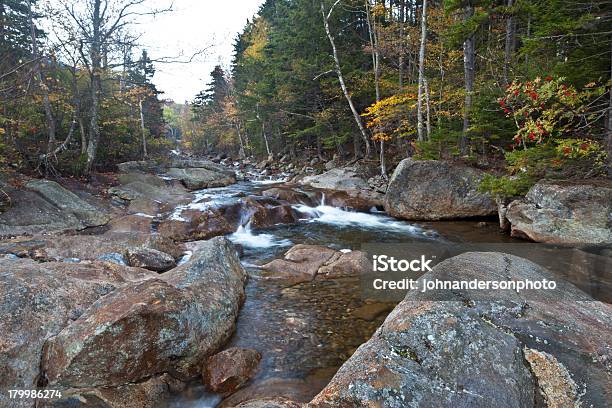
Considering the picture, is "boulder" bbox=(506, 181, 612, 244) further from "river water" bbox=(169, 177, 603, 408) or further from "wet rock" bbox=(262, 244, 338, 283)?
"wet rock" bbox=(262, 244, 338, 283)

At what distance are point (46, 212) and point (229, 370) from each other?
333 inches

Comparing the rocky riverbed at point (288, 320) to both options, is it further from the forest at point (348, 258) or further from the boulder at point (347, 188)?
the boulder at point (347, 188)

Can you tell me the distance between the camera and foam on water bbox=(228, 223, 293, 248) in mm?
9484

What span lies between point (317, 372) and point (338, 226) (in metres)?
7.65

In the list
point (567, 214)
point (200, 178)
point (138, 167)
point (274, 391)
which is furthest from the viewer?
point (138, 167)

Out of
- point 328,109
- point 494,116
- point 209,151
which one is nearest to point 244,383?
point 494,116

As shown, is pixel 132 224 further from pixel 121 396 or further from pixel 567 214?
pixel 567 214

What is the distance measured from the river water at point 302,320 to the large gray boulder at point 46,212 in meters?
4.33

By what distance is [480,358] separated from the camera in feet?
8.48

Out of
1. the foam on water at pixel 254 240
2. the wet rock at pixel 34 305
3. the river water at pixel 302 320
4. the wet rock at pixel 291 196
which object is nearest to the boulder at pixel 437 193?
the river water at pixel 302 320

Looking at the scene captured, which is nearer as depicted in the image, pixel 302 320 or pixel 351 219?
pixel 302 320

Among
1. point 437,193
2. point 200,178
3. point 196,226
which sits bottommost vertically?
point 196,226

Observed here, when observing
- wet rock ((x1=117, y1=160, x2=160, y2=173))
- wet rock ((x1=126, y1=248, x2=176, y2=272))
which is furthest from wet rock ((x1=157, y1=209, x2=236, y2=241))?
wet rock ((x1=117, y1=160, x2=160, y2=173))

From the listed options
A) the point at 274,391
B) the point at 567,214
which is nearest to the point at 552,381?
the point at 274,391
